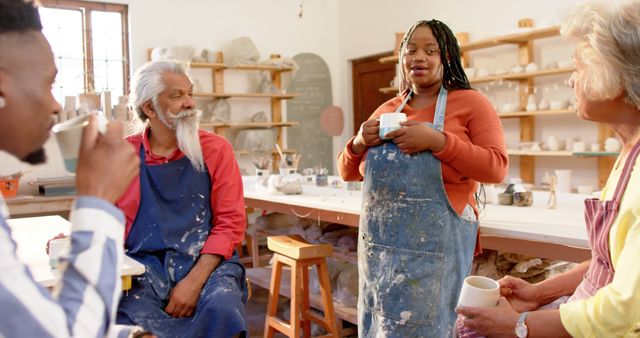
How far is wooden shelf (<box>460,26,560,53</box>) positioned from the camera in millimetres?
5465

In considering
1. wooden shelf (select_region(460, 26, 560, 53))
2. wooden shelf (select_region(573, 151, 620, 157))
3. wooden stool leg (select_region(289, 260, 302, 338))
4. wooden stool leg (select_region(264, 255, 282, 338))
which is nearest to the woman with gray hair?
wooden stool leg (select_region(289, 260, 302, 338))

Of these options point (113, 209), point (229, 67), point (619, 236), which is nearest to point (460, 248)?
point (619, 236)

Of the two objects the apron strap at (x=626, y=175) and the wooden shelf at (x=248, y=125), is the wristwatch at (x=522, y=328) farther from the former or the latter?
the wooden shelf at (x=248, y=125)

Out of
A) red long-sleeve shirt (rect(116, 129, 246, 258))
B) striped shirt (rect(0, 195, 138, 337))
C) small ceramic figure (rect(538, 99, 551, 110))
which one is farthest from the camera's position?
small ceramic figure (rect(538, 99, 551, 110))

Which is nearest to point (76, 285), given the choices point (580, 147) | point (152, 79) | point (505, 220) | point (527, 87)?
point (152, 79)

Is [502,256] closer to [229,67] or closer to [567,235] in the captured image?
[567,235]

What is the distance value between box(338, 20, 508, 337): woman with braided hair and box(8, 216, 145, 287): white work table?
2.71ft

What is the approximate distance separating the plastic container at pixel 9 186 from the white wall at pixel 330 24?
2370 mm

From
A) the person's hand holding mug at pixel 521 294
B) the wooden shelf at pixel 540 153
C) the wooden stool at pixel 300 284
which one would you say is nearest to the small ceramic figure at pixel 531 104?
the wooden shelf at pixel 540 153

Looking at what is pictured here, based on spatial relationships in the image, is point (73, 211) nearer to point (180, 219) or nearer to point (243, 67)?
point (180, 219)

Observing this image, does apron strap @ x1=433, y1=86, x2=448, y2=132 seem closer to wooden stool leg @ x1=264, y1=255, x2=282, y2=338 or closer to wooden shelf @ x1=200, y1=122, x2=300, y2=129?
wooden stool leg @ x1=264, y1=255, x2=282, y2=338

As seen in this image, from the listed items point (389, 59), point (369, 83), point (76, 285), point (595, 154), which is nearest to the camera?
point (76, 285)

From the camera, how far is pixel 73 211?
92cm

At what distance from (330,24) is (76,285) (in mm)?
7499
